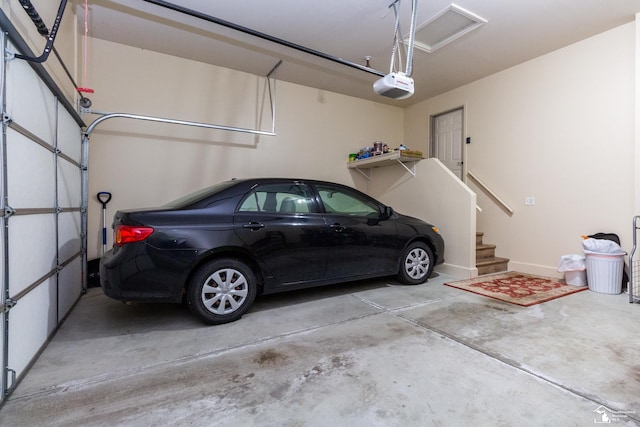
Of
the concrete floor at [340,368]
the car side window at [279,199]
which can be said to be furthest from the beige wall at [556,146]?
the car side window at [279,199]

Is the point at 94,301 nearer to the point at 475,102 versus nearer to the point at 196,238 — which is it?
the point at 196,238

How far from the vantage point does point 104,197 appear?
3922mm

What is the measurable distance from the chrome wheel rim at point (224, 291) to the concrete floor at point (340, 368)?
175 millimetres

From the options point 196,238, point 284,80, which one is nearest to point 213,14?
point 284,80

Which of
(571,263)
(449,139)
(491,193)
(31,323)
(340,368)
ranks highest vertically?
(449,139)

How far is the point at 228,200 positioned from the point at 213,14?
239cm

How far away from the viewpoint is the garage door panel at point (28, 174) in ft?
5.36

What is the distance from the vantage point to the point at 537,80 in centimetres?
440

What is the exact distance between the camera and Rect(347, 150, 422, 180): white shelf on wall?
4.68 metres

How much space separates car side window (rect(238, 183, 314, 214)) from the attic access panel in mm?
2580

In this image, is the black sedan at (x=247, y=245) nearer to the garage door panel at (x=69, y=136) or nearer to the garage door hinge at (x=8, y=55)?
the garage door panel at (x=69, y=136)

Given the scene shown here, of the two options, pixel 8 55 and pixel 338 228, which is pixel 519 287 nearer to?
pixel 338 228

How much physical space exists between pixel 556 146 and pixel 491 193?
111cm

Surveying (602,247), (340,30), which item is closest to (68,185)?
(340,30)
